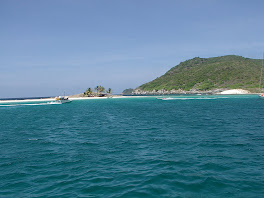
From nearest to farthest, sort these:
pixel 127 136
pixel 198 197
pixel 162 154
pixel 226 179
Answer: pixel 198 197 < pixel 226 179 < pixel 162 154 < pixel 127 136

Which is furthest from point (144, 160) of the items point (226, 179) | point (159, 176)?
point (226, 179)

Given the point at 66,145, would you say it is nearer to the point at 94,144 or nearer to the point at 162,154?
the point at 94,144

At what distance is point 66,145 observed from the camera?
27391 millimetres

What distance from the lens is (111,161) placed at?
2006 centimetres

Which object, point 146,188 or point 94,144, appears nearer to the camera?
point 146,188

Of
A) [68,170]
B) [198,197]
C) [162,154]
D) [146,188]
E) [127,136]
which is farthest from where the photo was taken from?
[127,136]

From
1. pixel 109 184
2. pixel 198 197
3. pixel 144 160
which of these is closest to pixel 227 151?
pixel 144 160

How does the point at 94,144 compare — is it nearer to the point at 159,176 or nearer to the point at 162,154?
the point at 162,154

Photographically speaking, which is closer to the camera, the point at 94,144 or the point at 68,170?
the point at 68,170

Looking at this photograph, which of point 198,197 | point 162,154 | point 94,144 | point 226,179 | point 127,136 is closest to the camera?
point 198,197

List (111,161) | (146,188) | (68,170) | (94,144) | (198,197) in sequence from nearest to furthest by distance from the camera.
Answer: (198,197) < (146,188) < (68,170) < (111,161) < (94,144)

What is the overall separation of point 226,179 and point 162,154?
7.38 m

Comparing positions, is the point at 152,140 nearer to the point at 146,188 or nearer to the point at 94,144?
the point at 94,144

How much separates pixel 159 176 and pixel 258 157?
1037cm
